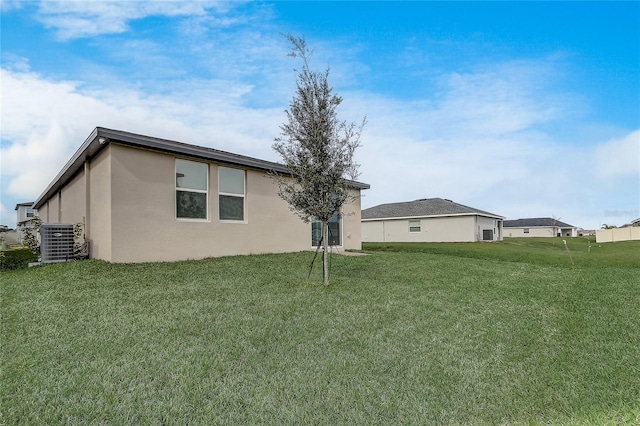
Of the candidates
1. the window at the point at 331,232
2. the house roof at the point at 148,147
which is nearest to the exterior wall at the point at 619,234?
the window at the point at 331,232

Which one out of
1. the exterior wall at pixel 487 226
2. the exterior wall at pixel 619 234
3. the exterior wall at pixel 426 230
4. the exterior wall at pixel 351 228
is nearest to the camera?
the exterior wall at pixel 351 228

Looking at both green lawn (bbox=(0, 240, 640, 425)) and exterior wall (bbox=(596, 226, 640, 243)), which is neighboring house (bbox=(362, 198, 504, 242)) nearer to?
exterior wall (bbox=(596, 226, 640, 243))

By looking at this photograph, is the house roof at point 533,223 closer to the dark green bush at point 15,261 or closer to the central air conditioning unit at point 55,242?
the central air conditioning unit at point 55,242

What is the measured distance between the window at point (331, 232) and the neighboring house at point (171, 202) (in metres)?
1.23

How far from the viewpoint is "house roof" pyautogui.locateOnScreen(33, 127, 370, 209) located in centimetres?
870

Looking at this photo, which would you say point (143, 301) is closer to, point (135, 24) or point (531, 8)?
point (135, 24)

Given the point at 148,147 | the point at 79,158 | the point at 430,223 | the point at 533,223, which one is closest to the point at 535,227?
the point at 533,223

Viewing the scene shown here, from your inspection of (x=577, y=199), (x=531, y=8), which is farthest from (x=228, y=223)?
(x=577, y=199)

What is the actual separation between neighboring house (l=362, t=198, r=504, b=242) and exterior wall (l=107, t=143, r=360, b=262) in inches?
884

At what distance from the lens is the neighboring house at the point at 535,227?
175 ft

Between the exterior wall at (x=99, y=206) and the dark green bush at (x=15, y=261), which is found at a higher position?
the exterior wall at (x=99, y=206)

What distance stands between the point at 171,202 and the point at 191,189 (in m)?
0.76

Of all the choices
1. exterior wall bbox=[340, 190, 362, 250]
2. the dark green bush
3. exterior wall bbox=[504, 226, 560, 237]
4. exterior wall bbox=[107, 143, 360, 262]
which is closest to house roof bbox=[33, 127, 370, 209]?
exterior wall bbox=[107, 143, 360, 262]

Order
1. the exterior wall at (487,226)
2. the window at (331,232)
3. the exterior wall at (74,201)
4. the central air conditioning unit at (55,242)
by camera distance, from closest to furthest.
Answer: the central air conditioning unit at (55,242), the exterior wall at (74,201), the window at (331,232), the exterior wall at (487,226)
